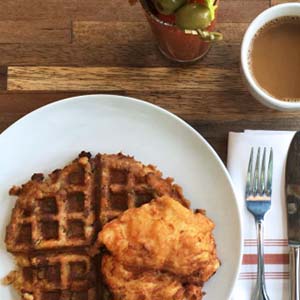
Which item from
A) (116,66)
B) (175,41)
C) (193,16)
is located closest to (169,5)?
(193,16)

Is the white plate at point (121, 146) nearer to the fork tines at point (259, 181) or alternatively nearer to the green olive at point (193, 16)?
the fork tines at point (259, 181)

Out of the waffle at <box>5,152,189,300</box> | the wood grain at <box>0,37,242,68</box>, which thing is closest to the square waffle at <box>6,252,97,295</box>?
the waffle at <box>5,152,189,300</box>

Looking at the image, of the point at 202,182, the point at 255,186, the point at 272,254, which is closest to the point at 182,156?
the point at 202,182

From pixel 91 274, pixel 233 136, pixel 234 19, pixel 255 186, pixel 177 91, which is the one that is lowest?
pixel 91 274

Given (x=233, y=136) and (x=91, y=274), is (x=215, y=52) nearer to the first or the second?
(x=233, y=136)

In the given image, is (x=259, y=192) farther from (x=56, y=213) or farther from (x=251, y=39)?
(x=56, y=213)
